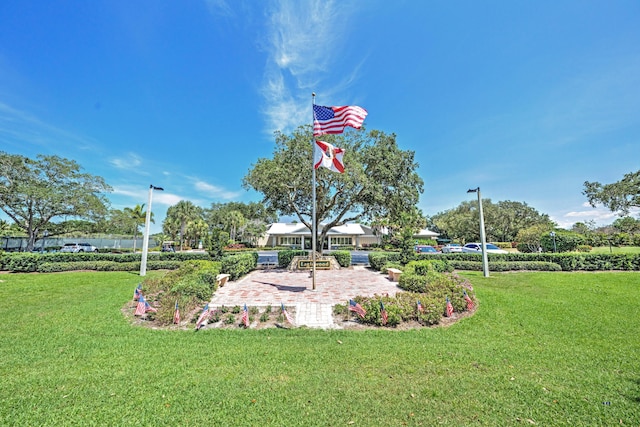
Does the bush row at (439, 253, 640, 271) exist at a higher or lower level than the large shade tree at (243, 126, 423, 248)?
lower

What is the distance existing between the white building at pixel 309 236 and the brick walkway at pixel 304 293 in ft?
93.6

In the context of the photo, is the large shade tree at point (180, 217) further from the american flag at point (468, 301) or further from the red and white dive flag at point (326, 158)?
the american flag at point (468, 301)

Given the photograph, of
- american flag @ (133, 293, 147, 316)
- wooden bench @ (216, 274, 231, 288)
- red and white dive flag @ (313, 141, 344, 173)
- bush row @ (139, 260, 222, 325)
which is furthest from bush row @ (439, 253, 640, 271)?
american flag @ (133, 293, 147, 316)

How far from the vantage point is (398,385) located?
147 inches

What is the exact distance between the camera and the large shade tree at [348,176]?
15320 millimetres

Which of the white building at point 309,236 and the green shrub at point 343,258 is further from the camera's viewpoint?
the white building at point 309,236

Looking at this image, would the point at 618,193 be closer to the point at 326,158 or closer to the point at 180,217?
the point at 326,158

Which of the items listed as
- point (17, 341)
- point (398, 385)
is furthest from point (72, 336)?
point (398, 385)

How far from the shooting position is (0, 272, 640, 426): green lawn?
10.2ft

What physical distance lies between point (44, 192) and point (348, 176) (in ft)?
82.1

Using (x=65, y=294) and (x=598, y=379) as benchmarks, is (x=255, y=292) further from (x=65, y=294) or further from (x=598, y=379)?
(x=598, y=379)

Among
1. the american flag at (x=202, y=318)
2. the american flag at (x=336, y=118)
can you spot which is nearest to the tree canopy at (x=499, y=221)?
the american flag at (x=336, y=118)

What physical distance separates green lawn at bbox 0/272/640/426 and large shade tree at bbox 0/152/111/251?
72.1 ft

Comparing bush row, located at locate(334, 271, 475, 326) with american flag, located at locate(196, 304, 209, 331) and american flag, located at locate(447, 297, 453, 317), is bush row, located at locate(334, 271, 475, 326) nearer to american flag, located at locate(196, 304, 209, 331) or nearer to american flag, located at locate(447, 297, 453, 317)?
american flag, located at locate(447, 297, 453, 317)
